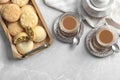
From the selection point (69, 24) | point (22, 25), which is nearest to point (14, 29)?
point (22, 25)

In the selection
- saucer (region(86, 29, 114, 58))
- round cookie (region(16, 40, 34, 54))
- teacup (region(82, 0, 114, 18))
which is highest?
teacup (region(82, 0, 114, 18))

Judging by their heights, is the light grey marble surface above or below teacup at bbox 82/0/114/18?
below

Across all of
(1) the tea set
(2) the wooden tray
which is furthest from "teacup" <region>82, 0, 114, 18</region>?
(2) the wooden tray

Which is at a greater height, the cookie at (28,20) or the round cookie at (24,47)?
the cookie at (28,20)

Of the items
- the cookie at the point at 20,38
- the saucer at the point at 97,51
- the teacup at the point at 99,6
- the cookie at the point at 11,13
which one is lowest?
the saucer at the point at 97,51

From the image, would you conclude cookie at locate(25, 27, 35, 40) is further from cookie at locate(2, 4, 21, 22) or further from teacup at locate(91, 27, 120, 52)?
teacup at locate(91, 27, 120, 52)

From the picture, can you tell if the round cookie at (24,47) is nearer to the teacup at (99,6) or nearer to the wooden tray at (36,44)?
the wooden tray at (36,44)

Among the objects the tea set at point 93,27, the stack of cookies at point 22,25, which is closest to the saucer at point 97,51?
the tea set at point 93,27
